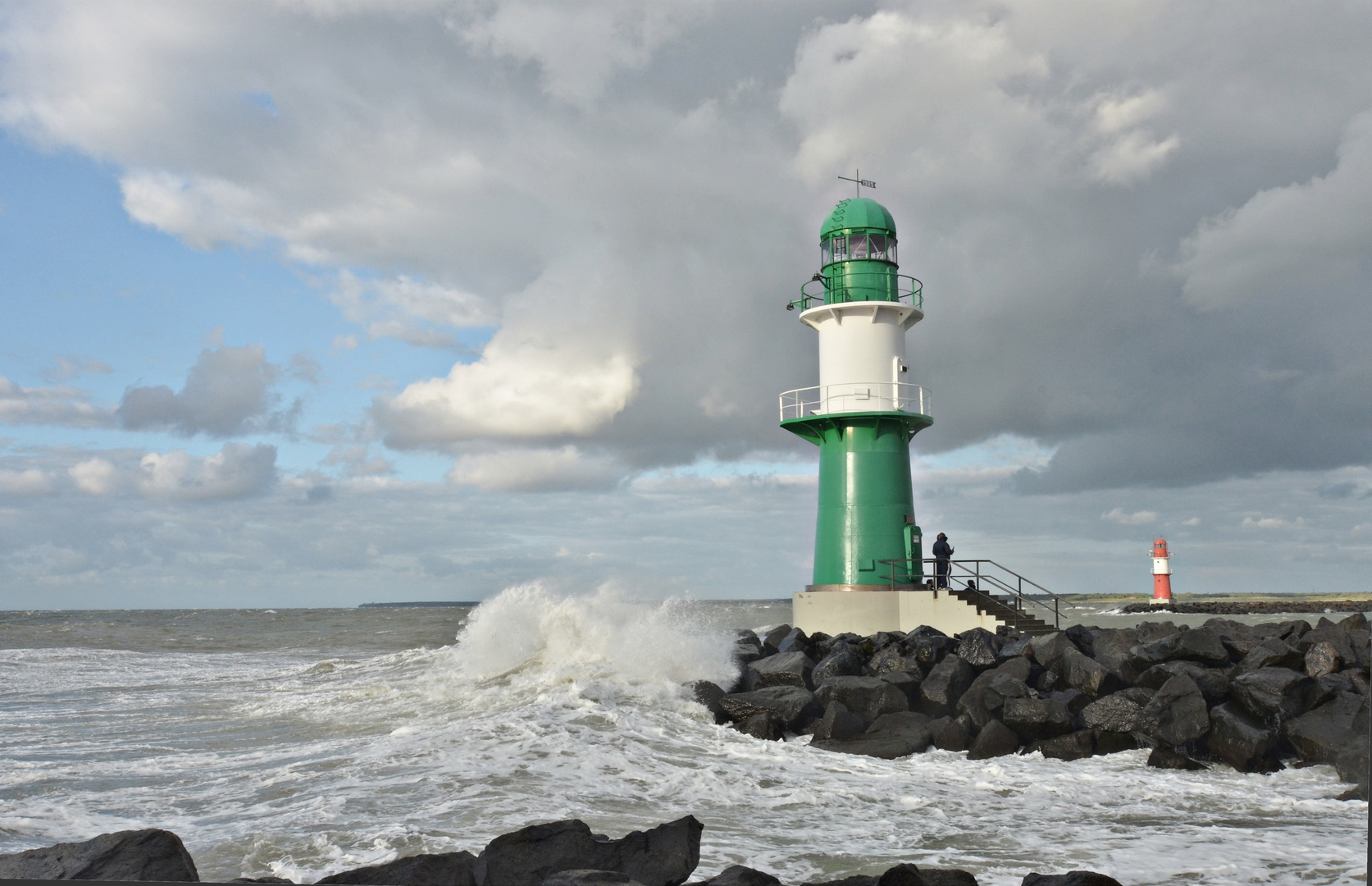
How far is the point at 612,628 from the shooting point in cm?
1141

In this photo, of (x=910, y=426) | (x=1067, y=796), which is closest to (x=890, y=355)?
(x=910, y=426)

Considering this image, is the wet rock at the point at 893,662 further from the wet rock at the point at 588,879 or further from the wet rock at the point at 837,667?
the wet rock at the point at 588,879

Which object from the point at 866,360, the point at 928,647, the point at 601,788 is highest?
the point at 866,360

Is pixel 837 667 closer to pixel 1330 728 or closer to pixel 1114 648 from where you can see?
pixel 1114 648

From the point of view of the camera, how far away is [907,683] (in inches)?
364

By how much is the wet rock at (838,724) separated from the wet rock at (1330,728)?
10.8 ft

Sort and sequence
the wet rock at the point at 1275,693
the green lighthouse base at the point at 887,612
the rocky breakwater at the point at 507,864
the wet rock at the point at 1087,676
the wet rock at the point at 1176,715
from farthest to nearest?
1. the green lighthouse base at the point at 887,612
2. the wet rock at the point at 1087,676
3. the wet rock at the point at 1275,693
4. the wet rock at the point at 1176,715
5. the rocky breakwater at the point at 507,864

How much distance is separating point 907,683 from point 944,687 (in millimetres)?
366

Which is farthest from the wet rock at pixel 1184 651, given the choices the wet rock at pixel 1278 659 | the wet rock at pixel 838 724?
the wet rock at pixel 838 724

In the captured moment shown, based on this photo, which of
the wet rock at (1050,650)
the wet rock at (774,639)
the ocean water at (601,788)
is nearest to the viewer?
the ocean water at (601,788)

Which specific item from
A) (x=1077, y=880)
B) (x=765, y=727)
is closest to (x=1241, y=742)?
(x=765, y=727)

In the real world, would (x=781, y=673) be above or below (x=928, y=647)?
below

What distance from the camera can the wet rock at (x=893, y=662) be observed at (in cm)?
1000

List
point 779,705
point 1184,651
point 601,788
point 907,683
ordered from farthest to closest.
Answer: point 907,683
point 1184,651
point 779,705
point 601,788
